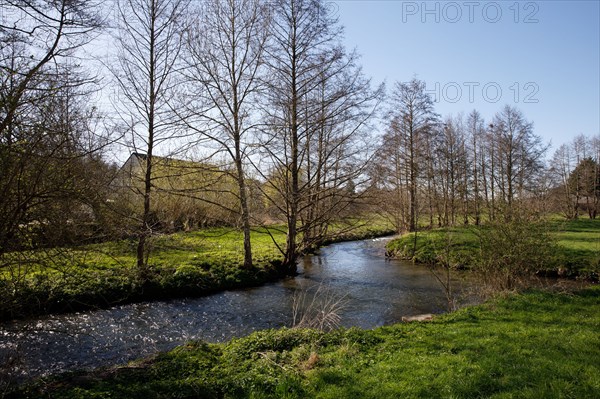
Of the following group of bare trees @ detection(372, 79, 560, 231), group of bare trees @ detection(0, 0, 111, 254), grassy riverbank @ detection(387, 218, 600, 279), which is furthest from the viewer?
group of bare trees @ detection(372, 79, 560, 231)

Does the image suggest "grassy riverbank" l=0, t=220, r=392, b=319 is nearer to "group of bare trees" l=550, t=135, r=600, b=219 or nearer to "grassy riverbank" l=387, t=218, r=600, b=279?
"grassy riverbank" l=387, t=218, r=600, b=279

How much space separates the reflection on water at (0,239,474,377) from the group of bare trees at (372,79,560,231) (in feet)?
37.9

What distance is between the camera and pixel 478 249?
14031 mm

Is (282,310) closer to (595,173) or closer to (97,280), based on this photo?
(97,280)

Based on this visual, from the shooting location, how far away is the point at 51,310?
402 inches

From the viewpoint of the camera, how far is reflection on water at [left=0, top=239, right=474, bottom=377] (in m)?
7.75

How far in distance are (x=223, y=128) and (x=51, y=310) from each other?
9.11 meters

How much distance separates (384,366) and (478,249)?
9912 mm

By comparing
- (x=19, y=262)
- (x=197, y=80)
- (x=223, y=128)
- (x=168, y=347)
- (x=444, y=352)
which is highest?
(x=197, y=80)

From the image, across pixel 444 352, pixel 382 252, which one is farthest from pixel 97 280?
pixel 382 252

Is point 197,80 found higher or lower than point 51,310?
higher

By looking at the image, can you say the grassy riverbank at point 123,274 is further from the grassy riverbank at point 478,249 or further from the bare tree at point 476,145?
the bare tree at point 476,145

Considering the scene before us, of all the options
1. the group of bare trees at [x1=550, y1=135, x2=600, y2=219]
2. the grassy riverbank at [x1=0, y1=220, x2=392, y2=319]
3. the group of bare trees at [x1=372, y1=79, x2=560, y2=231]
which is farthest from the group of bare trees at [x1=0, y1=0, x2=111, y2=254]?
the group of bare trees at [x1=550, y1=135, x2=600, y2=219]

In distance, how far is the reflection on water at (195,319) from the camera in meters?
7.75
